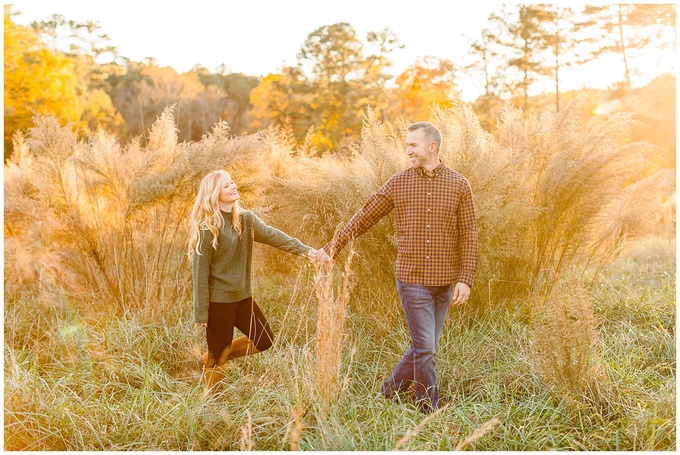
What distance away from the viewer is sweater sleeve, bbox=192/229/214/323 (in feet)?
12.5

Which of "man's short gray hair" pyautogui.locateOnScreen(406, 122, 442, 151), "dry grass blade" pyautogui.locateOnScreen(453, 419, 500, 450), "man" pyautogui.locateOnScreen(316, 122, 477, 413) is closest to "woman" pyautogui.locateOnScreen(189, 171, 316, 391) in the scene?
"man" pyautogui.locateOnScreen(316, 122, 477, 413)

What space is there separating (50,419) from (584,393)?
299 cm

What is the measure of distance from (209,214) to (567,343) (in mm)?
2260

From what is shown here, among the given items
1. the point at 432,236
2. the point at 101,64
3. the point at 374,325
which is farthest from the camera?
the point at 101,64

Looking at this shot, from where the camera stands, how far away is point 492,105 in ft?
63.5

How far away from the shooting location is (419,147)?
3625 mm

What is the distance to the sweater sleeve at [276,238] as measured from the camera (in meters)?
4.04

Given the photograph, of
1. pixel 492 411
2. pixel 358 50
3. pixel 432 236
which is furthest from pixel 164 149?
pixel 358 50

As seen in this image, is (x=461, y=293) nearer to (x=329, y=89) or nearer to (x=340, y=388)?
(x=340, y=388)

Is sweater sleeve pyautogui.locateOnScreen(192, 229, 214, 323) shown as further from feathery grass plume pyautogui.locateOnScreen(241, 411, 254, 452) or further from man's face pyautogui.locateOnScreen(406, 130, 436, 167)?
man's face pyautogui.locateOnScreen(406, 130, 436, 167)

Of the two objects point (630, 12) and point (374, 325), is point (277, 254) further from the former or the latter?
point (630, 12)

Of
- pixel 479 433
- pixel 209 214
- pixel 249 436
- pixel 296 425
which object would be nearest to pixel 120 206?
pixel 209 214

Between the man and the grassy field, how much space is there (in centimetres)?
26

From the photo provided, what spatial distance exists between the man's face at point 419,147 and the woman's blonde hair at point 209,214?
3.85 feet
